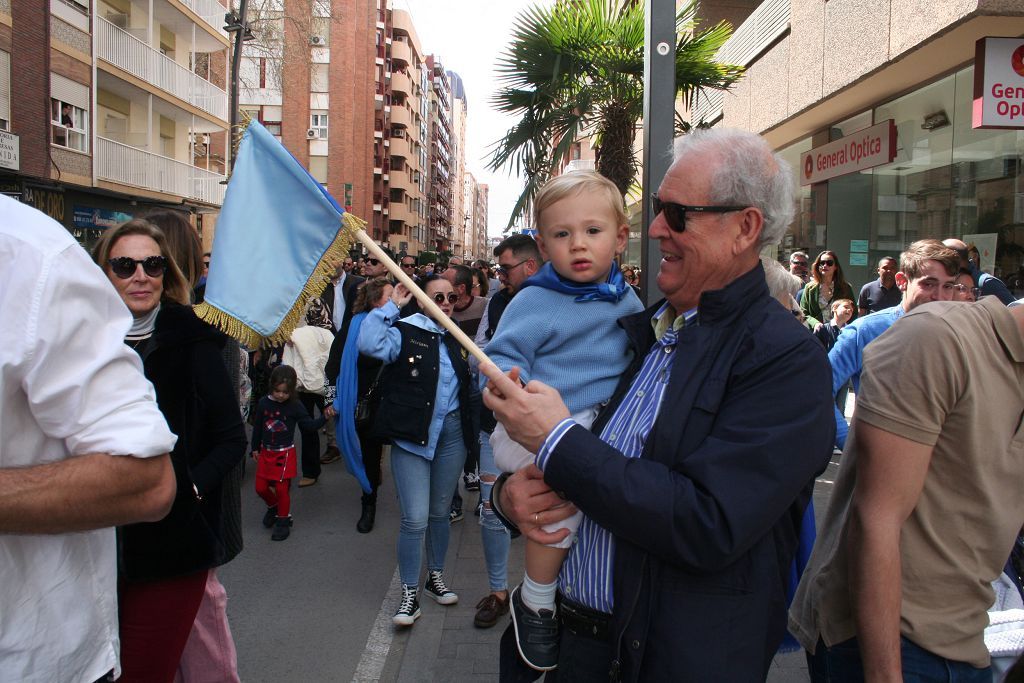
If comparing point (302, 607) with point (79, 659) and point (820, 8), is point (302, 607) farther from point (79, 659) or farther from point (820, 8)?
point (820, 8)

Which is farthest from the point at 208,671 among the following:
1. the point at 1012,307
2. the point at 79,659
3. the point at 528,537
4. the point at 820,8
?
the point at 820,8

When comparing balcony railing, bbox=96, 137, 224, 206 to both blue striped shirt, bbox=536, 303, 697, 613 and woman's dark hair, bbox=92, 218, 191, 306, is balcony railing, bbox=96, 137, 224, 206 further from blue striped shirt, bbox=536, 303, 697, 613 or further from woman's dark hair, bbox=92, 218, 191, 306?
blue striped shirt, bbox=536, 303, 697, 613

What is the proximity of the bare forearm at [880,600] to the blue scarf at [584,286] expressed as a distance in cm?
97

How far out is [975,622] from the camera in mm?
1925

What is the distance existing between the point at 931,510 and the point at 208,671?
101 inches

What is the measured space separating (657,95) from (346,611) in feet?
11.9

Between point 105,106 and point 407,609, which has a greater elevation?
point 105,106

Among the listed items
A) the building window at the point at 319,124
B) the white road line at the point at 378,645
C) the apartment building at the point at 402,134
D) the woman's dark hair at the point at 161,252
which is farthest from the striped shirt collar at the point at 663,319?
the apartment building at the point at 402,134

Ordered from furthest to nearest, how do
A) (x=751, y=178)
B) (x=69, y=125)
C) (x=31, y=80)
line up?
(x=69, y=125)
(x=31, y=80)
(x=751, y=178)

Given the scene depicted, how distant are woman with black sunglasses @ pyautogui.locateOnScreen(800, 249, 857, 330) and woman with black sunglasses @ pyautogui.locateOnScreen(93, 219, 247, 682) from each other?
7130 mm

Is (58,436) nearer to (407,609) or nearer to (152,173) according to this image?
(407,609)

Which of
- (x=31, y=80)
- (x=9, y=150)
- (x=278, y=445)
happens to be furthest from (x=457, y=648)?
(x=31, y=80)

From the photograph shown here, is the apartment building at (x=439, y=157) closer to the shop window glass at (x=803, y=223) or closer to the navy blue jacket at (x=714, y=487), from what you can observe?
the shop window glass at (x=803, y=223)

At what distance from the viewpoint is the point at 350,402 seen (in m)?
5.09
